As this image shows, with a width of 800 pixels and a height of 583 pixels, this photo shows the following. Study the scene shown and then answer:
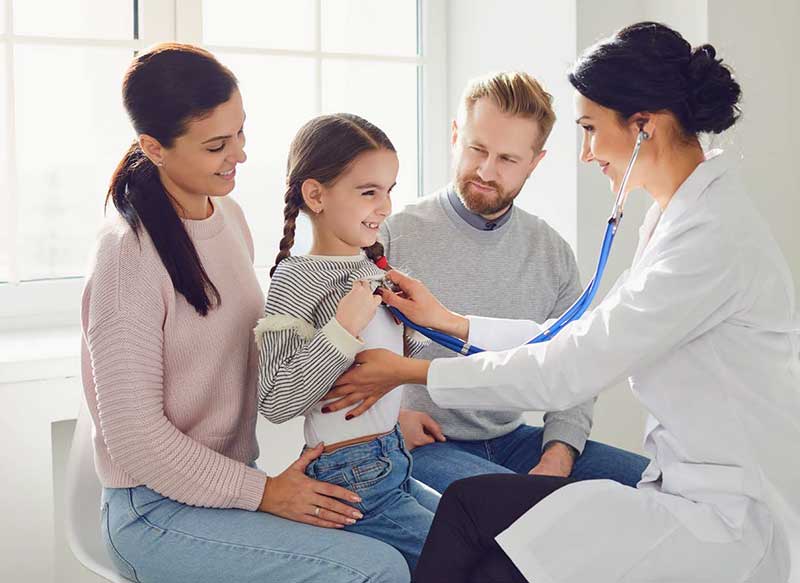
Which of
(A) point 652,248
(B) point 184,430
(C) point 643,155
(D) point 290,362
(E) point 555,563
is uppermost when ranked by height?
(C) point 643,155

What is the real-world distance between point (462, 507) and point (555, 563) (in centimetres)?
16

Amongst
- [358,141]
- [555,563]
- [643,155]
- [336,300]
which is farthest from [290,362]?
[643,155]

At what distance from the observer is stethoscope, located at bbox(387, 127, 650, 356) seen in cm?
158

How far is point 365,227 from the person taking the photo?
5.31 ft

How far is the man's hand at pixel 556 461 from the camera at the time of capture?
1888 millimetres

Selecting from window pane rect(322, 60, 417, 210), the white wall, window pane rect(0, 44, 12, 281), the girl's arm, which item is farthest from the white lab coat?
window pane rect(0, 44, 12, 281)

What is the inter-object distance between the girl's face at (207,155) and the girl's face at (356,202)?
15 centimetres

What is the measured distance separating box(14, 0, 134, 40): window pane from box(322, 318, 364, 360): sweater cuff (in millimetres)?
1192

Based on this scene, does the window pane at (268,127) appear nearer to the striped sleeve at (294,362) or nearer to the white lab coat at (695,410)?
the striped sleeve at (294,362)

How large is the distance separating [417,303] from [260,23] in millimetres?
1139

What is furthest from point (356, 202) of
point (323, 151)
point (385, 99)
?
point (385, 99)

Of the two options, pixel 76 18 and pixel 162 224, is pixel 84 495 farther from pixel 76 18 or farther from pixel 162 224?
pixel 76 18

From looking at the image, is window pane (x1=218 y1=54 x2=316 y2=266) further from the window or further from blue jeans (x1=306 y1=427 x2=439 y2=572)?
blue jeans (x1=306 y1=427 x2=439 y2=572)

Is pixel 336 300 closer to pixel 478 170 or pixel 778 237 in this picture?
pixel 478 170
